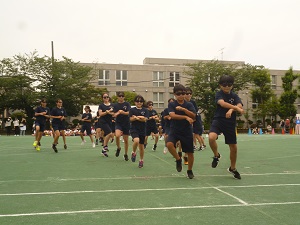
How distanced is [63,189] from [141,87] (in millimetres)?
51918

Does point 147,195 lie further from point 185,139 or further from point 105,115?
point 105,115

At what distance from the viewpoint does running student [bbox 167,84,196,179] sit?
727 cm

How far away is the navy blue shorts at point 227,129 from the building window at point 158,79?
5153 centimetres

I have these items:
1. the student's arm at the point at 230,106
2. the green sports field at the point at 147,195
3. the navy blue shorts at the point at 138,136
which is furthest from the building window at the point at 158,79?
the student's arm at the point at 230,106

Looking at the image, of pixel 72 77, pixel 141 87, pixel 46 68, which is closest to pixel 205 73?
pixel 141 87

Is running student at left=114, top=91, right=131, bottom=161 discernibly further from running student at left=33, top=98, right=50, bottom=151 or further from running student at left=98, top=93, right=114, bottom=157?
running student at left=33, top=98, right=50, bottom=151

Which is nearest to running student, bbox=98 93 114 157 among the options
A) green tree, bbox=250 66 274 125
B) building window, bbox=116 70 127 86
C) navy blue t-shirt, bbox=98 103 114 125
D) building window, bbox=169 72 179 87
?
navy blue t-shirt, bbox=98 103 114 125

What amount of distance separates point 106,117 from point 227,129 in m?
5.74

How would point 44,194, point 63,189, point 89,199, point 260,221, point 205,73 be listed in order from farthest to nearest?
point 205,73
point 63,189
point 44,194
point 89,199
point 260,221

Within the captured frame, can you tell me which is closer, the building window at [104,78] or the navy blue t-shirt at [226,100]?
the navy blue t-shirt at [226,100]

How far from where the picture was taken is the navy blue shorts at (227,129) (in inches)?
283

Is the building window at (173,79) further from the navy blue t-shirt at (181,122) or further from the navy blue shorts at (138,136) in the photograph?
the navy blue t-shirt at (181,122)

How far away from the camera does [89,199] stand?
5328 mm

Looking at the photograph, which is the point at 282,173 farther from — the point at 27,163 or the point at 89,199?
the point at 27,163
